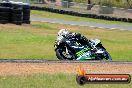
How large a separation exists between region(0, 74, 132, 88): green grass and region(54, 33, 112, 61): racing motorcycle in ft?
14.4

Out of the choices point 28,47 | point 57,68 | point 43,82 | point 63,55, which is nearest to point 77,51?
point 63,55

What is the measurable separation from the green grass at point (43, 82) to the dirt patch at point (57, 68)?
0.94 m

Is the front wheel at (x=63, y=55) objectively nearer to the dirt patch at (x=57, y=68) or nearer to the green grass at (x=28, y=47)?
the green grass at (x=28, y=47)

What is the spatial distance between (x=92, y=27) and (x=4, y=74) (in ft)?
82.8

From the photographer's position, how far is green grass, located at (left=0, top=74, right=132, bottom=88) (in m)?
7.97

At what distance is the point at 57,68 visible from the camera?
36.4ft

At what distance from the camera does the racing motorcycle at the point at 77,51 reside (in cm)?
1386

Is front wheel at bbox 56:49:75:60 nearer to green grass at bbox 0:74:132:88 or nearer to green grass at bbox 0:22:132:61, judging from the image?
green grass at bbox 0:22:132:61

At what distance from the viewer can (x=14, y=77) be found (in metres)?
9.02

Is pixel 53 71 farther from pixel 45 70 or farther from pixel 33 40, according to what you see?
pixel 33 40

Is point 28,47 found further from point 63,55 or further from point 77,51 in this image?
point 77,51

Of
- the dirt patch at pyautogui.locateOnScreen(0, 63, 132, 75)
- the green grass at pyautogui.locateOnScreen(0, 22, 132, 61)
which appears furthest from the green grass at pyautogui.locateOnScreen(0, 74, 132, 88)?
the green grass at pyautogui.locateOnScreen(0, 22, 132, 61)

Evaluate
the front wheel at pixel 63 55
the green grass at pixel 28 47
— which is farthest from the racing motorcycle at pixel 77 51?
the green grass at pixel 28 47

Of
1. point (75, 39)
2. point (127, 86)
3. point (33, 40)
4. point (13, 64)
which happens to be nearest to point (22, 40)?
point (33, 40)
